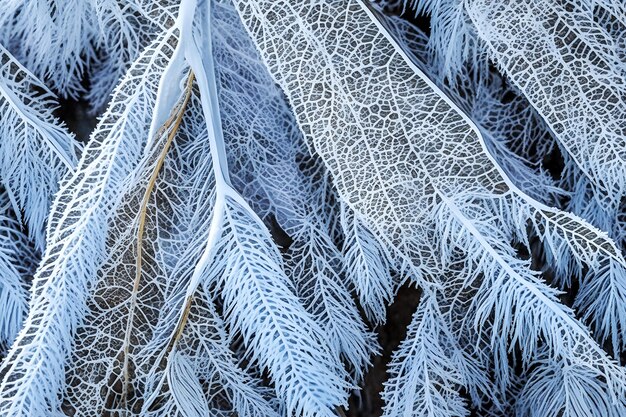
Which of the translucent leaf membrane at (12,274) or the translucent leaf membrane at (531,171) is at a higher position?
the translucent leaf membrane at (531,171)

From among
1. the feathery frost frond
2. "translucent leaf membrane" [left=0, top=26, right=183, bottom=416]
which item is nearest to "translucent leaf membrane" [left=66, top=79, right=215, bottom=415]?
"translucent leaf membrane" [left=0, top=26, right=183, bottom=416]

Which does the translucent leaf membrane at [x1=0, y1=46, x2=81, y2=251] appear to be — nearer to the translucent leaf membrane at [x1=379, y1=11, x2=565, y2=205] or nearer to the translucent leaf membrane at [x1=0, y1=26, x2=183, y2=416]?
the translucent leaf membrane at [x1=0, y1=26, x2=183, y2=416]

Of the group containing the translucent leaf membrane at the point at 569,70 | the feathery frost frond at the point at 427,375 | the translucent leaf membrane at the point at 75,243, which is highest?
the translucent leaf membrane at the point at 569,70

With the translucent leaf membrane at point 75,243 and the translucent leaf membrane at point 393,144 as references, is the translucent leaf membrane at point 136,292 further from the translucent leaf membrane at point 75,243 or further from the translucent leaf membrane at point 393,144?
the translucent leaf membrane at point 393,144

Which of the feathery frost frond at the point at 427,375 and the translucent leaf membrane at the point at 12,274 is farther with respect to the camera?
the translucent leaf membrane at the point at 12,274

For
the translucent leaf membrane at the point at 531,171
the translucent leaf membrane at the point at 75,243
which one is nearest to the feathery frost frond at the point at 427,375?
the translucent leaf membrane at the point at 531,171

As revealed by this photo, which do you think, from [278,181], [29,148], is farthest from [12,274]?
[278,181]

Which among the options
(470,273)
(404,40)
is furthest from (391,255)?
(404,40)

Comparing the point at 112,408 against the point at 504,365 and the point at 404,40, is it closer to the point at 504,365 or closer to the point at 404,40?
the point at 504,365
